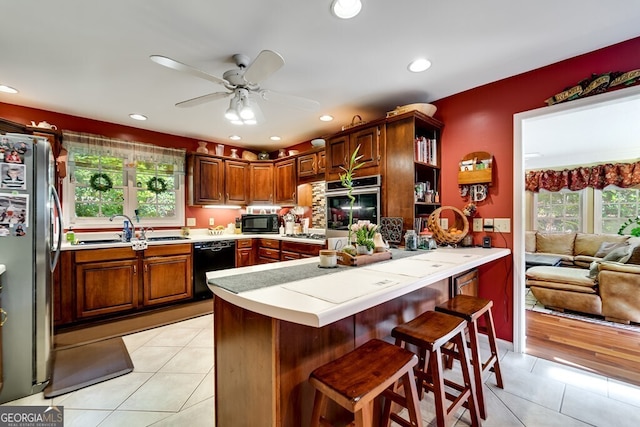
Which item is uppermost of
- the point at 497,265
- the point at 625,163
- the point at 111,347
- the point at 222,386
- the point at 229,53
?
the point at 229,53

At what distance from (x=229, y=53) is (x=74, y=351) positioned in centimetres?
292

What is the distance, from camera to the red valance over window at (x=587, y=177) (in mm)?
4852

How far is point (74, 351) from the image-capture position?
2.43 metres

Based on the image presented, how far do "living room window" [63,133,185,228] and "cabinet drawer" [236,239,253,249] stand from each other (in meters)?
1.00

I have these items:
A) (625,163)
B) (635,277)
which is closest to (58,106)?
(635,277)

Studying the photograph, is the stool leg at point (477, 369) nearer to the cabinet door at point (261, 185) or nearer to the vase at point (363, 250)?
the vase at point (363, 250)

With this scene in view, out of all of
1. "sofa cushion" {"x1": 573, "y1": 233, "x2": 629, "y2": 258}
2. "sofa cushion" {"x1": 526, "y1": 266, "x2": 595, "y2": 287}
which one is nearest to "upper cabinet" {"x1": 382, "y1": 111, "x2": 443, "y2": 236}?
"sofa cushion" {"x1": 526, "y1": 266, "x2": 595, "y2": 287}

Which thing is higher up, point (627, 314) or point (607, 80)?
point (607, 80)

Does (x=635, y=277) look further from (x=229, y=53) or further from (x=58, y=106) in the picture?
(x=58, y=106)

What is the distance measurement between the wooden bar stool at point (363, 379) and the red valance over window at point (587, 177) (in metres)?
4.47

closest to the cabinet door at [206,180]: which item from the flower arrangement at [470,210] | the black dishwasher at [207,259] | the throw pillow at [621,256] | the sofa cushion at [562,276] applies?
the black dishwasher at [207,259]

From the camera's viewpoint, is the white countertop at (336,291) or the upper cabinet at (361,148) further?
the upper cabinet at (361,148)

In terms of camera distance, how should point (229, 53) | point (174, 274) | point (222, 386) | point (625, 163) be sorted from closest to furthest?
point (222, 386), point (229, 53), point (174, 274), point (625, 163)

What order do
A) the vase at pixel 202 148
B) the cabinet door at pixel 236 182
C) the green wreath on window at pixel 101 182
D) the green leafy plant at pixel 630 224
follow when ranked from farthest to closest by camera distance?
the green leafy plant at pixel 630 224
the cabinet door at pixel 236 182
the vase at pixel 202 148
the green wreath on window at pixel 101 182
